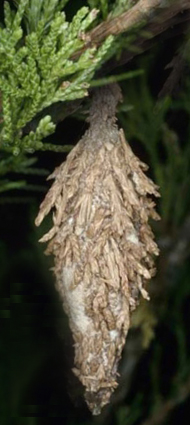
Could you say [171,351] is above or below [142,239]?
below

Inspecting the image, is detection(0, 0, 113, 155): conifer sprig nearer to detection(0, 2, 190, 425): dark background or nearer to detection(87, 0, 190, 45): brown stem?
detection(87, 0, 190, 45): brown stem

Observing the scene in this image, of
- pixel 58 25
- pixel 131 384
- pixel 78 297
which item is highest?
pixel 58 25

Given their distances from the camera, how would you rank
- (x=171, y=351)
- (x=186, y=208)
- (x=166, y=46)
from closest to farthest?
(x=166, y=46), (x=186, y=208), (x=171, y=351)

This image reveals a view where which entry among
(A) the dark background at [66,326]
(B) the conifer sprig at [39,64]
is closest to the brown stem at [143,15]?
(B) the conifer sprig at [39,64]

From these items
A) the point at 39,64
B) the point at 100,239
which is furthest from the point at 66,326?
the point at 39,64

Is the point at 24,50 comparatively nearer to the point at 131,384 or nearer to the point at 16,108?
the point at 16,108

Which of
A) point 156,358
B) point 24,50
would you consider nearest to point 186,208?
point 156,358

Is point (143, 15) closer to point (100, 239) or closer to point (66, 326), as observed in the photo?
point (100, 239)

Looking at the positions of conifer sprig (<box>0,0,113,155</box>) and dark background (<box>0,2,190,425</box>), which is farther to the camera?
dark background (<box>0,2,190,425</box>)

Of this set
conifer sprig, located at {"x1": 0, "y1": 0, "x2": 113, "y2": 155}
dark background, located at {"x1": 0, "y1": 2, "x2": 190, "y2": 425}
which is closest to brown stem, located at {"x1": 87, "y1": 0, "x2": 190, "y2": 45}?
conifer sprig, located at {"x1": 0, "y1": 0, "x2": 113, "y2": 155}
